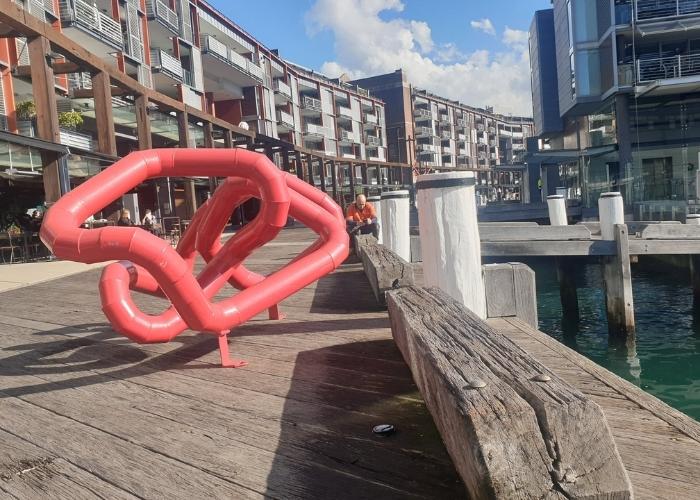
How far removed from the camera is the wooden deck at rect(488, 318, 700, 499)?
2.05m

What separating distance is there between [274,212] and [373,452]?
2448mm

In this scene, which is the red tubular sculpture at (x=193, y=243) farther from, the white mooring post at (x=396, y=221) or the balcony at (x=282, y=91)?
the balcony at (x=282, y=91)

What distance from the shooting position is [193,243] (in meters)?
5.51

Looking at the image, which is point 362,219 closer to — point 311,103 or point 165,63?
point 165,63

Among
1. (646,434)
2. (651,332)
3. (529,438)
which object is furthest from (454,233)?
(651,332)

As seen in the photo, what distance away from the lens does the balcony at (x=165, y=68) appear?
1299 inches

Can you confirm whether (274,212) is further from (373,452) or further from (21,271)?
(21,271)

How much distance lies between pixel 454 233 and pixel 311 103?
61174mm

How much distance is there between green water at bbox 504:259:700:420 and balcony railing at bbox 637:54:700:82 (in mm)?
14498

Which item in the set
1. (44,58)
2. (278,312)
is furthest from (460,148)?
(278,312)

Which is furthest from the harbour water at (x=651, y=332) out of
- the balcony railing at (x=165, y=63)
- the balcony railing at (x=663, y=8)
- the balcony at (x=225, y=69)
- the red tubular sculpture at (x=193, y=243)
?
the balcony at (x=225, y=69)

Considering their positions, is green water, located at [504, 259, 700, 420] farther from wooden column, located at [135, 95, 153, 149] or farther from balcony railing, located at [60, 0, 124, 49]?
balcony railing, located at [60, 0, 124, 49]

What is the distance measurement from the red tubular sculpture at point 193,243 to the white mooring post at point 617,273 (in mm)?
6809

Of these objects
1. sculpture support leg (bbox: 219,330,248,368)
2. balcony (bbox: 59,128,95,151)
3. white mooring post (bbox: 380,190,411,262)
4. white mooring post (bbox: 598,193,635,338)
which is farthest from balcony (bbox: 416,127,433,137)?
sculpture support leg (bbox: 219,330,248,368)
